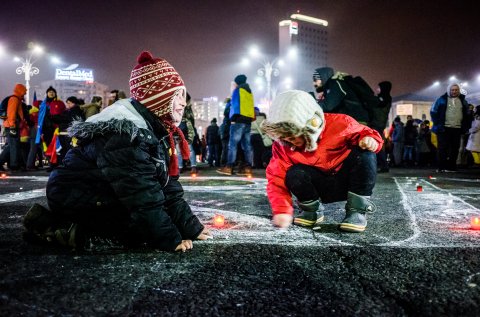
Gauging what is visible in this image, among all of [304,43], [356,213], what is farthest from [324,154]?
[304,43]

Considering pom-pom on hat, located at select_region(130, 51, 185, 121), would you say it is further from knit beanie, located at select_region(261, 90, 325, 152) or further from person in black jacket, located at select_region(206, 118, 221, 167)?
person in black jacket, located at select_region(206, 118, 221, 167)

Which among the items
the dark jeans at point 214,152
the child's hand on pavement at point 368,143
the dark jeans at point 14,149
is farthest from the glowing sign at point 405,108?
the child's hand on pavement at point 368,143

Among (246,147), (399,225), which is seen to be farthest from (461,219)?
(246,147)

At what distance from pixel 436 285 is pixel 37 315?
5.37ft

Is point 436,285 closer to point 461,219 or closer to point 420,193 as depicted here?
point 461,219

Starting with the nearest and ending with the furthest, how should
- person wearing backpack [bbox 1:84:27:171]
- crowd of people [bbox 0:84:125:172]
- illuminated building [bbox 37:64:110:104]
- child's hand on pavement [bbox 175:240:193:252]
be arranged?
child's hand on pavement [bbox 175:240:193:252]
crowd of people [bbox 0:84:125:172]
person wearing backpack [bbox 1:84:27:171]
illuminated building [bbox 37:64:110:104]

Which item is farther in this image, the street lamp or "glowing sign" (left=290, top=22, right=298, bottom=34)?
"glowing sign" (left=290, top=22, right=298, bottom=34)

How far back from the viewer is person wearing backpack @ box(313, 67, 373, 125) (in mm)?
5707

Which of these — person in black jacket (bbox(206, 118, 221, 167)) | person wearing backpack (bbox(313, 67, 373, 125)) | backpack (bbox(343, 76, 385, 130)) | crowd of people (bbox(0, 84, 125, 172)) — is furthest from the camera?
person in black jacket (bbox(206, 118, 221, 167))

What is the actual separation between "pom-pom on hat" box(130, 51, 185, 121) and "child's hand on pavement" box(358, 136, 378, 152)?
139 cm

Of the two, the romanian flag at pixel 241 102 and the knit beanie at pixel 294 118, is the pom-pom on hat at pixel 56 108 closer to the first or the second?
the romanian flag at pixel 241 102

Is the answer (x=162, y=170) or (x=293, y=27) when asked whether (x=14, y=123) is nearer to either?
(x=162, y=170)

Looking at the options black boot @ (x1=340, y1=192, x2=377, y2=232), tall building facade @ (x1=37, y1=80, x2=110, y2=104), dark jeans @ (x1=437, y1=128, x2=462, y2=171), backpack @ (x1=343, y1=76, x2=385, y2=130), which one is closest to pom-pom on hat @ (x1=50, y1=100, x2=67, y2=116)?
backpack @ (x1=343, y1=76, x2=385, y2=130)

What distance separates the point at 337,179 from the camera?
3160 mm
